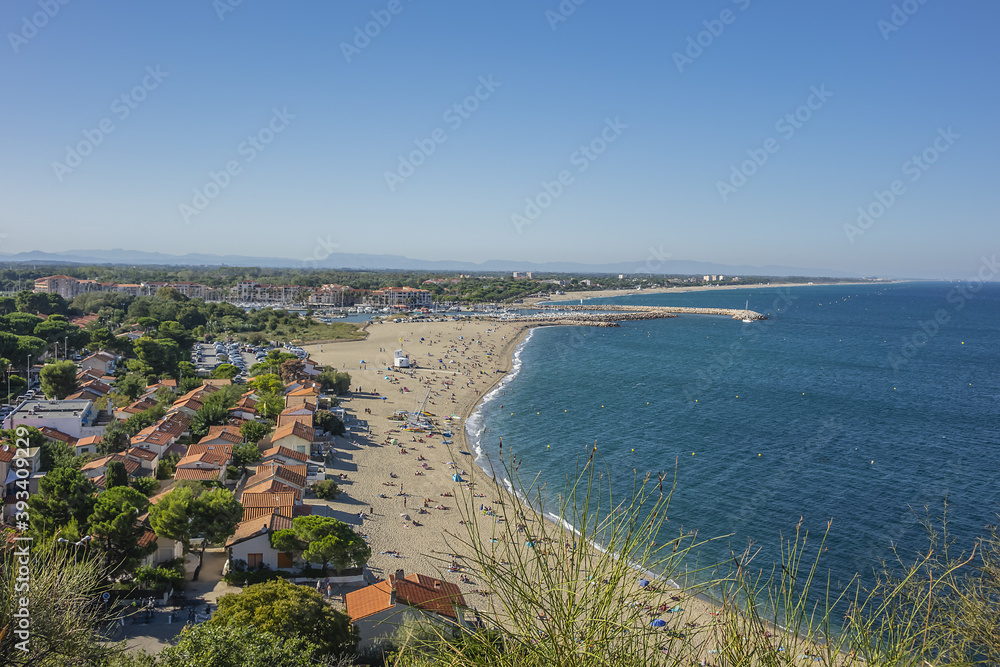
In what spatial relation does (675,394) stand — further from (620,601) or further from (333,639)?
(620,601)

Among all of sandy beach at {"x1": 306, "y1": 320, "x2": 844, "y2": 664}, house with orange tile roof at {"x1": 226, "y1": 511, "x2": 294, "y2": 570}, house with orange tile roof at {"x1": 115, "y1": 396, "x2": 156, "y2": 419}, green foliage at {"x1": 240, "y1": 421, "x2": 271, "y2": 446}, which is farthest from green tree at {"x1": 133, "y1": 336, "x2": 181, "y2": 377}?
house with orange tile roof at {"x1": 226, "y1": 511, "x2": 294, "y2": 570}

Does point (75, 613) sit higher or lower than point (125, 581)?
higher

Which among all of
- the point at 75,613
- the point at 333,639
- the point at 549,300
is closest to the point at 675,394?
the point at 333,639

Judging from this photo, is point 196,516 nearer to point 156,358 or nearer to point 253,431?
point 253,431

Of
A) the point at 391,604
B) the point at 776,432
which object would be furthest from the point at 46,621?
the point at 776,432

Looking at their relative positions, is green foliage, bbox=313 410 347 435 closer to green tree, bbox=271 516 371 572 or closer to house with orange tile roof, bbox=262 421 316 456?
house with orange tile roof, bbox=262 421 316 456

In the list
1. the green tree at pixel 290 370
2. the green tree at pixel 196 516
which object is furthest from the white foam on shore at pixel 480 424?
the green tree at pixel 290 370
